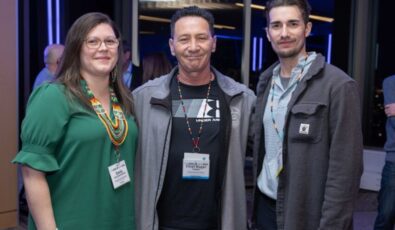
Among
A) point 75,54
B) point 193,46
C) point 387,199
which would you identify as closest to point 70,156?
point 75,54

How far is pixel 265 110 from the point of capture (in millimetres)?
2123

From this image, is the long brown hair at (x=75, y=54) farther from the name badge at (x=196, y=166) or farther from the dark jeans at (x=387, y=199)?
the dark jeans at (x=387, y=199)

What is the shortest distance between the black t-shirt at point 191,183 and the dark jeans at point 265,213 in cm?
19

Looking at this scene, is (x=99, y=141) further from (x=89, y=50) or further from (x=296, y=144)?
(x=296, y=144)

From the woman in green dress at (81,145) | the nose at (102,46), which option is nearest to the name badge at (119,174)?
the woman in green dress at (81,145)

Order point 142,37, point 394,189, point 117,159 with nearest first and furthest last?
1. point 117,159
2. point 394,189
3. point 142,37

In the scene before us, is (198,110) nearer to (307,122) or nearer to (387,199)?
(307,122)

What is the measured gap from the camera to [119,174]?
198cm

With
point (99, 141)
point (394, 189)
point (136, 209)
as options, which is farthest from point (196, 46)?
point (394, 189)

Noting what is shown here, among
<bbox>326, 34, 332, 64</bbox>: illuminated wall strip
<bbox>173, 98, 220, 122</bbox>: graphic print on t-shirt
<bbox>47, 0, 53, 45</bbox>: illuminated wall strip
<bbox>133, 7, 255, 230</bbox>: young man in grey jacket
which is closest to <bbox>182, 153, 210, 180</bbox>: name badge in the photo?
<bbox>133, 7, 255, 230</bbox>: young man in grey jacket

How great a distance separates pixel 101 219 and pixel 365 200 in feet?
14.6

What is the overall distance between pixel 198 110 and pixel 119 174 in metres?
0.43

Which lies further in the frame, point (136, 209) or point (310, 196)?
point (136, 209)

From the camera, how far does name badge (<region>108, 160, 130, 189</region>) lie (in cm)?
196
